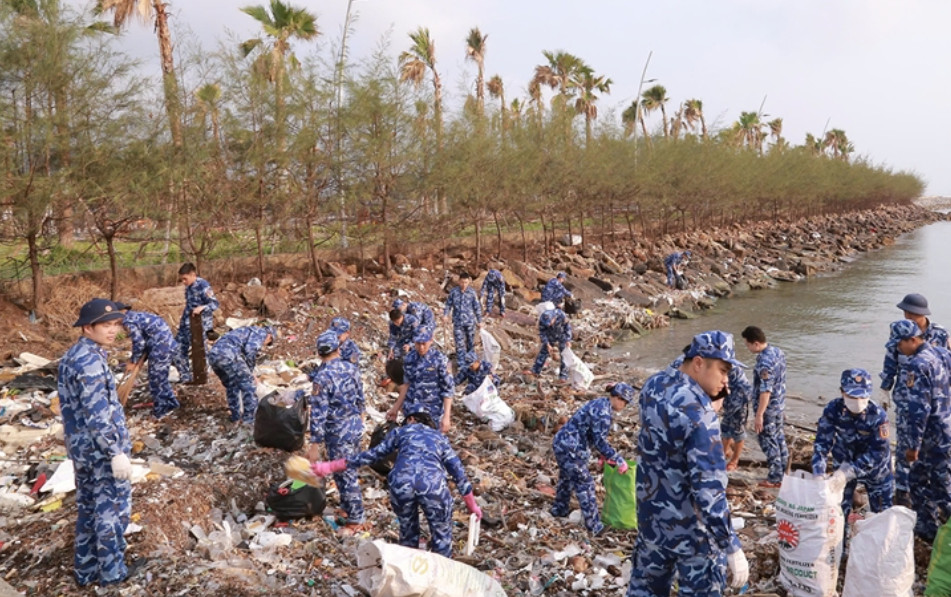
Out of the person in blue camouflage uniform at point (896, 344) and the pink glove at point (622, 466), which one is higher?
the person in blue camouflage uniform at point (896, 344)

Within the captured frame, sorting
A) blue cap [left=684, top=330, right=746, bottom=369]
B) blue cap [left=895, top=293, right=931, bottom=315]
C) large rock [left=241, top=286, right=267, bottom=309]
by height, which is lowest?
large rock [left=241, top=286, right=267, bottom=309]

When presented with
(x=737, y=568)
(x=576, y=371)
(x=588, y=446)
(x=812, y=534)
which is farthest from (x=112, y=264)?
(x=812, y=534)

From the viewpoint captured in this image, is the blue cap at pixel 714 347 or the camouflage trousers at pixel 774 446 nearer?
the blue cap at pixel 714 347

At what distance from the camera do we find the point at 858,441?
510 centimetres

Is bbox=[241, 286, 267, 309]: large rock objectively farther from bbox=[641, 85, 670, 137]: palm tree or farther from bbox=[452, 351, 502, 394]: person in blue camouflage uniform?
bbox=[641, 85, 670, 137]: palm tree

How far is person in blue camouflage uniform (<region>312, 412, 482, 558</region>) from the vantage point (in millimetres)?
4405

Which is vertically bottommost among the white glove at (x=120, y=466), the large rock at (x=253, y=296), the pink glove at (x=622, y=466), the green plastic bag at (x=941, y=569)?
the green plastic bag at (x=941, y=569)

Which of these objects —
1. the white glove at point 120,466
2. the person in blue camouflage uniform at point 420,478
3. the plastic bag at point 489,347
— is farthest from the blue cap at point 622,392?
the plastic bag at point 489,347

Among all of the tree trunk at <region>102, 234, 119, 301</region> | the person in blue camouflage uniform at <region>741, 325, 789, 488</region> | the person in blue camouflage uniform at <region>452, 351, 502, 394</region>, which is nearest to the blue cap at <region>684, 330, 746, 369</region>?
the person in blue camouflage uniform at <region>741, 325, 789, 488</region>

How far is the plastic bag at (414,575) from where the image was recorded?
3.65m

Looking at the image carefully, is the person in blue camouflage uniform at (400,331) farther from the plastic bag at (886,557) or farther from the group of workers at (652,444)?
the plastic bag at (886,557)

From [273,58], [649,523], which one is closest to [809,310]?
[273,58]

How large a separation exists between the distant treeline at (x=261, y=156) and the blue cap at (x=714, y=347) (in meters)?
11.7

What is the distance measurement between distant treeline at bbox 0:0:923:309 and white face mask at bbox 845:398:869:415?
12.4 meters
